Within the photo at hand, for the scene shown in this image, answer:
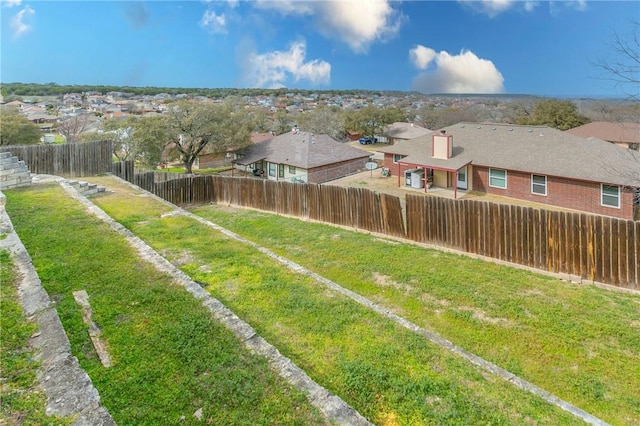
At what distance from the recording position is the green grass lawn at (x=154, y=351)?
10.4 ft

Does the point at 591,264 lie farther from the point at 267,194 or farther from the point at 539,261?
the point at 267,194

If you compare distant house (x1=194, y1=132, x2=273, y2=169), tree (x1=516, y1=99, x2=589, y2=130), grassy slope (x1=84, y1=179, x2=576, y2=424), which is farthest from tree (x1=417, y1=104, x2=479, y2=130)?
grassy slope (x1=84, y1=179, x2=576, y2=424)

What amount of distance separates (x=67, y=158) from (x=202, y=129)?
17525 millimetres

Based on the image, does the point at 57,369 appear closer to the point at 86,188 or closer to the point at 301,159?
the point at 86,188

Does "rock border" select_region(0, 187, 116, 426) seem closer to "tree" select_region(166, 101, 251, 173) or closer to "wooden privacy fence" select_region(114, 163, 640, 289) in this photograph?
"wooden privacy fence" select_region(114, 163, 640, 289)

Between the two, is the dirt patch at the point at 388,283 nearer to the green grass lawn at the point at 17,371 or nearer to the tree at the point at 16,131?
the green grass lawn at the point at 17,371

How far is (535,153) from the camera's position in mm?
20688

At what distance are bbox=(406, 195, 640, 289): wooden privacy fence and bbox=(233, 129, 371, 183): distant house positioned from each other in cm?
1770

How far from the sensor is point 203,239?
8.56 m

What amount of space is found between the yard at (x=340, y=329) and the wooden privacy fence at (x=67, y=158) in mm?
6530

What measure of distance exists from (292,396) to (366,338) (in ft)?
5.33

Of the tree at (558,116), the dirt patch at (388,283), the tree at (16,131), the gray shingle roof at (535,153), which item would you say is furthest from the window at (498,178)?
the tree at (16,131)

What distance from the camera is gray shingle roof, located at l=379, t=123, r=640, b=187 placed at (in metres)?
17.8

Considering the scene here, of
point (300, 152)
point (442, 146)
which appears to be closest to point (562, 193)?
point (442, 146)
